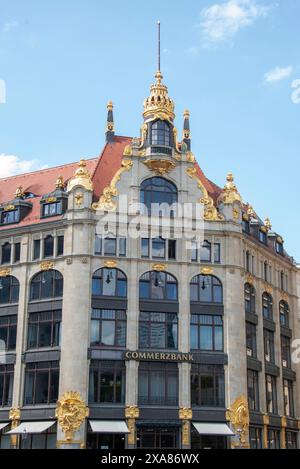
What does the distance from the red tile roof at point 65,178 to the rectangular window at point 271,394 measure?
60.5 ft

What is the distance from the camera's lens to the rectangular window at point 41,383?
59.8 meters

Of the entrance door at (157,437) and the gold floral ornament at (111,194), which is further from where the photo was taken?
the gold floral ornament at (111,194)

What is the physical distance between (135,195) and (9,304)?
15022 millimetres

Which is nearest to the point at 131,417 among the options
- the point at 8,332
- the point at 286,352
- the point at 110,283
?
the point at 110,283

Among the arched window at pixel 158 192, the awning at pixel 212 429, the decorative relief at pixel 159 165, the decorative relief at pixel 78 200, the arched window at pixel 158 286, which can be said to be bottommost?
the awning at pixel 212 429

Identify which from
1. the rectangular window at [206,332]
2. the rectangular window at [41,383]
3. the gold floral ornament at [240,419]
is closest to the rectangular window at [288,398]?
the gold floral ornament at [240,419]

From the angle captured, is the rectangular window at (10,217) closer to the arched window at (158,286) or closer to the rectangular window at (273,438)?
the arched window at (158,286)

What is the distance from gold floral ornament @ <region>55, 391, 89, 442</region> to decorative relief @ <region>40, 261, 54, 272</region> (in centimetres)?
1150

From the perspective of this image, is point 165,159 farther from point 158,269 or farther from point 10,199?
point 10,199

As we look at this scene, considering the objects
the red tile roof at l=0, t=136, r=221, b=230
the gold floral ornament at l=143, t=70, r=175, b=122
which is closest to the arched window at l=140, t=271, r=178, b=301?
the red tile roof at l=0, t=136, r=221, b=230

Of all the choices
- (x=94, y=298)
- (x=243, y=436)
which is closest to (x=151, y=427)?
(x=243, y=436)

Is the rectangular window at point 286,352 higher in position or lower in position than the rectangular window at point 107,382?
higher

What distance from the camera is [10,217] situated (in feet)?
223

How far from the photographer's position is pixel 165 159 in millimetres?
65375
